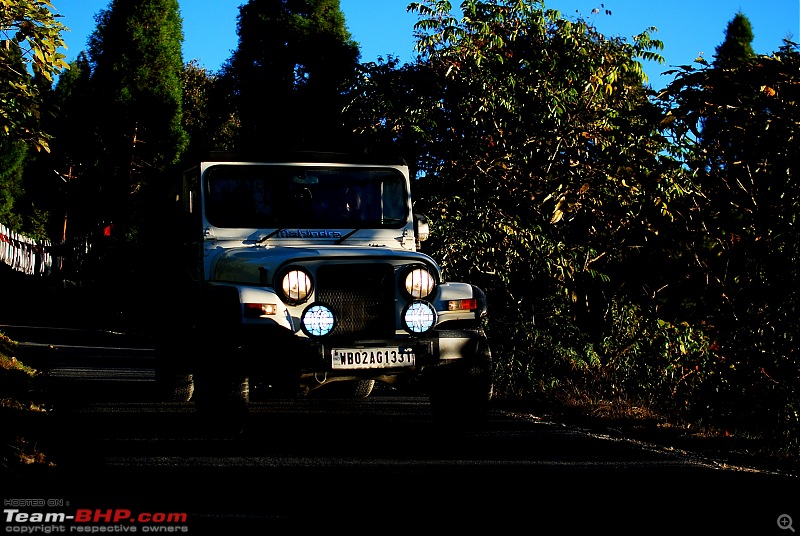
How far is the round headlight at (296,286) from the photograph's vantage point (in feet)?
26.6

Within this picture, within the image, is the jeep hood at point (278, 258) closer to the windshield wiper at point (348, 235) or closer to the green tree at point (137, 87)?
the windshield wiper at point (348, 235)

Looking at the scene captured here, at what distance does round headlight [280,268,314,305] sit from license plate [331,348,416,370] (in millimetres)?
522

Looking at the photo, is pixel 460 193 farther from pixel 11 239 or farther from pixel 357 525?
pixel 11 239

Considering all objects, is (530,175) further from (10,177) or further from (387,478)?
(10,177)

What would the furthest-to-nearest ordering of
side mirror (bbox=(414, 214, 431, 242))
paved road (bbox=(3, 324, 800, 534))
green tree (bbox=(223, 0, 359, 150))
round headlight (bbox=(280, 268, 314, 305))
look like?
green tree (bbox=(223, 0, 359, 150)) < side mirror (bbox=(414, 214, 431, 242)) < round headlight (bbox=(280, 268, 314, 305)) < paved road (bbox=(3, 324, 800, 534))

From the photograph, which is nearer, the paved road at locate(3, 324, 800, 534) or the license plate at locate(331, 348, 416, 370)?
the paved road at locate(3, 324, 800, 534)

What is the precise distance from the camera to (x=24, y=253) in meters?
40.8

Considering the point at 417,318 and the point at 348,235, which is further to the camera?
the point at 348,235

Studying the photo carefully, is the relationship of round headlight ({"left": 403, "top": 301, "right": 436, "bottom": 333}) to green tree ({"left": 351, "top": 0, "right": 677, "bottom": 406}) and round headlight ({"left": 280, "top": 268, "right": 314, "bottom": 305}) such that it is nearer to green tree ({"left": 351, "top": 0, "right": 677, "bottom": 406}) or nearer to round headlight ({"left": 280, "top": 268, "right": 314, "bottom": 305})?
round headlight ({"left": 280, "top": 268, "right": 314, "bottom": 305})

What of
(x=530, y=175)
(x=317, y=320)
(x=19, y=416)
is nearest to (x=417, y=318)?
(x=317, y=320)

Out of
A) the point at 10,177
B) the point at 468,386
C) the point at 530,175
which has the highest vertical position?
the point at 10,177

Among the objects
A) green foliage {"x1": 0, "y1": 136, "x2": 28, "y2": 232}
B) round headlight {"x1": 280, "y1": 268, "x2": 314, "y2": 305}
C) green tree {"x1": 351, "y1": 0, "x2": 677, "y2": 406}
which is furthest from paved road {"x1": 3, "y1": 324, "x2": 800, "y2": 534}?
green foliage {"x1": 0, "y1": 136, "x2": 28, "y2": 232}

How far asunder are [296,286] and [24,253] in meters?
35.6

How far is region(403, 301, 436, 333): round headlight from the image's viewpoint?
832cm
